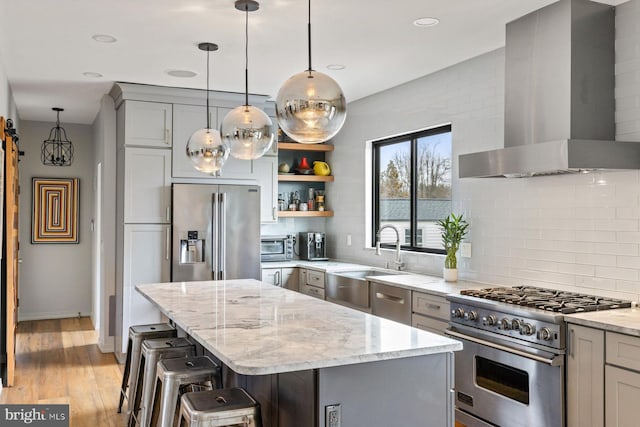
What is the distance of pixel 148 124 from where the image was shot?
5.26 m

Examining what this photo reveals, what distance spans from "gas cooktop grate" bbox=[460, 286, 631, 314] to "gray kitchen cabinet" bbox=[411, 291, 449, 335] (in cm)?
21

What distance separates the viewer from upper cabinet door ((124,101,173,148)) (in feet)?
17.0

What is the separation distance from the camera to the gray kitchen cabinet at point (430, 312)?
378 cm

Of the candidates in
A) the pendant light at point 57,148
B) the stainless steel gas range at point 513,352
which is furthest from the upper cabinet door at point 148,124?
the stainless steel gas range at point 513,352

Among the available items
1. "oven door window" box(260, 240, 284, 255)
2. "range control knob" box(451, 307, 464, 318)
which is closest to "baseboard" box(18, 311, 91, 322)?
"oven door window" box(260, 240, 284, 255)

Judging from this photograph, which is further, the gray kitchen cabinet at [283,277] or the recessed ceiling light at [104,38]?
the gray kitchen cabinet at [283,277]

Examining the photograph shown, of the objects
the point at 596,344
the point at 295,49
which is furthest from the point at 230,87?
the point at 596,344

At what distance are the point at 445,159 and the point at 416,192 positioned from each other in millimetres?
502

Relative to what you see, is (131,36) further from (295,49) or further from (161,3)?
(295,49)

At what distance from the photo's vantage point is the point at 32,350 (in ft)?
18.8

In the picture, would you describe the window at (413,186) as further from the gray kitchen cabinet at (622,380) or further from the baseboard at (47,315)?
the baseboard at (47,315)

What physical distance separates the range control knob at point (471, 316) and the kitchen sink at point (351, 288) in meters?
1.26

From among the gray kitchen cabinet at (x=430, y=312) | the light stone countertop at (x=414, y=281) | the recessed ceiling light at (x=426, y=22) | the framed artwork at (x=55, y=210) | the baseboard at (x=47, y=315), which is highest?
the recessed ceiling light at (x=426, y=22)

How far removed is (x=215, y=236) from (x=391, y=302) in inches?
73.3
